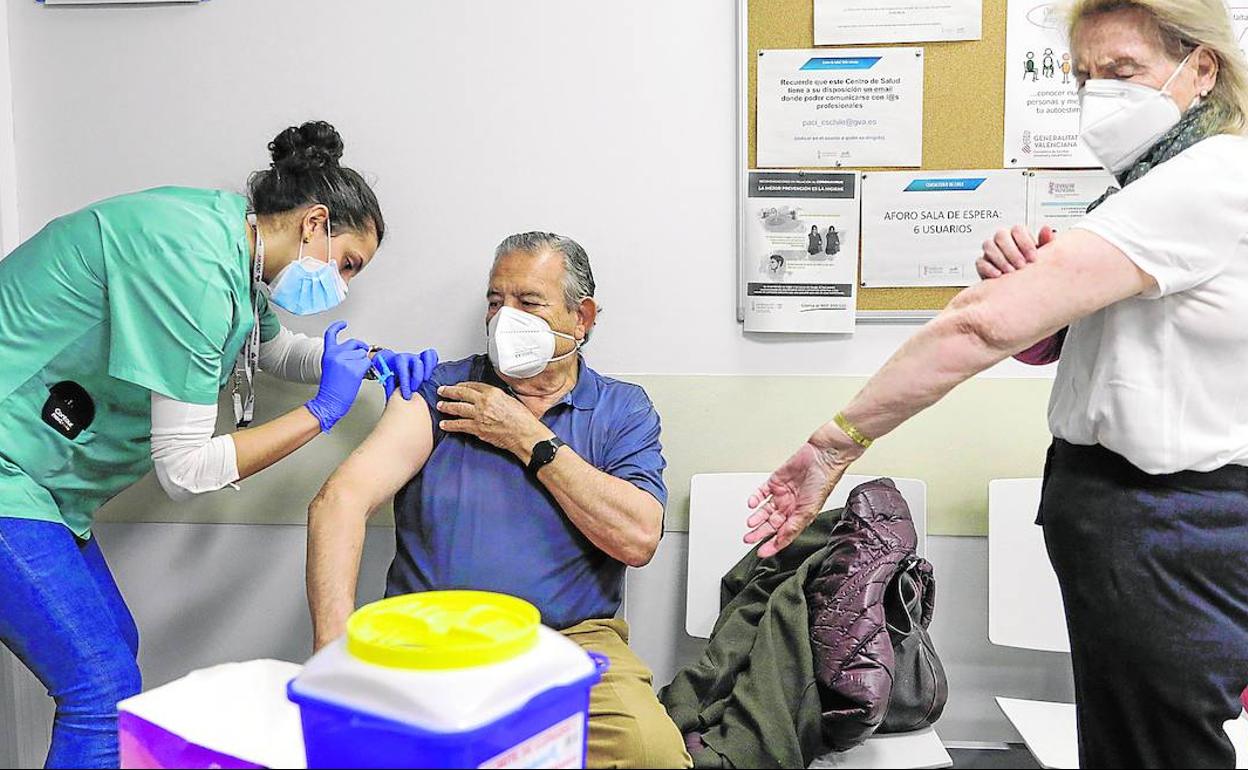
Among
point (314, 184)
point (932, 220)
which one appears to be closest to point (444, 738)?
point (314, 184)

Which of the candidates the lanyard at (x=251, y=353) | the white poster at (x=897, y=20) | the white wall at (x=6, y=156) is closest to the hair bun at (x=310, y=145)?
the lanyard at (x=251, y=353)

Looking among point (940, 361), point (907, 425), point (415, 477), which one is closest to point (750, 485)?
point (907, 425)

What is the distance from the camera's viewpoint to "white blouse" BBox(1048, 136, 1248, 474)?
1262 millimetres

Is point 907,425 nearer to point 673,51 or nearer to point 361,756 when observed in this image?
point 673,51

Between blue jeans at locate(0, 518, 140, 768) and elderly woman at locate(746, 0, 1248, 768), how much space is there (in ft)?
4.18

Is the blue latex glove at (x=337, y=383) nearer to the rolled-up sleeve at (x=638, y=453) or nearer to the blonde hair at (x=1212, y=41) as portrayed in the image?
the rolled-up sleeve at (x=638, y=453)

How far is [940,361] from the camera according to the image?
137 centimetres

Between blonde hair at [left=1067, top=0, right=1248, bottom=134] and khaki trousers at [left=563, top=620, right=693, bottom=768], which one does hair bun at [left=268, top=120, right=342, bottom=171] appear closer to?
khaki trousers at [left=563, top=620, right=693, bottom=768]

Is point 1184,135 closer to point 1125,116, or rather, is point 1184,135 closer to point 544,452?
point 1125,116

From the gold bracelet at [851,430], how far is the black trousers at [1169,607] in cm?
30

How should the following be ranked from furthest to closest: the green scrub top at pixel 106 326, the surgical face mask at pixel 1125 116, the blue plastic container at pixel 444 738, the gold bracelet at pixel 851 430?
the green scrub top at pixel 106 326 < the gold bracelet at pixel 851 430 < the surgical face mask at pixel 1125 116 < the blue plastic container at pixel 444 738

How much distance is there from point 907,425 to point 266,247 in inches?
52.1

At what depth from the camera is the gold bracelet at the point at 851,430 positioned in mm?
1479

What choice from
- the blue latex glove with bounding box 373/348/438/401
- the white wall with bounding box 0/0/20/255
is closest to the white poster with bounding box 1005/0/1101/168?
the blue latex glove with bounding box 373/348/438/401
